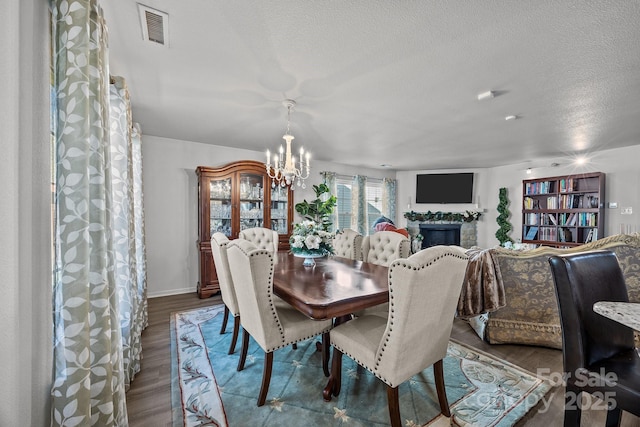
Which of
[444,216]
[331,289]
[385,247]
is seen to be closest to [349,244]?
[385,247]

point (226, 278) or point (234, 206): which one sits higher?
point (234, 206)

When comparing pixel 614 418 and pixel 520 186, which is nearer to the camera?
pixel 614 418

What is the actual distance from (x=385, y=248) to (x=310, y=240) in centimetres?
105

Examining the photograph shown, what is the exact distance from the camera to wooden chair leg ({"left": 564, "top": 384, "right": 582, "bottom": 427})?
3.92ft

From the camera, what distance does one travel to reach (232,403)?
5.57 ft

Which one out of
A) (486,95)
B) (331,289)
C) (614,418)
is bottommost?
(614,418)

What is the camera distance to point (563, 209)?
15.6ft

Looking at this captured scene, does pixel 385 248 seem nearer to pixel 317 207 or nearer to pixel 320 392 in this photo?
pixel 320 392

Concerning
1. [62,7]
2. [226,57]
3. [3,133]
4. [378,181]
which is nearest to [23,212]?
[3,133]

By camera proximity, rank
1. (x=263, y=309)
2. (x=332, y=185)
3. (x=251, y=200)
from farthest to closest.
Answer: (x=332, y=185), (x=251, y=200), (x=263, y=309)

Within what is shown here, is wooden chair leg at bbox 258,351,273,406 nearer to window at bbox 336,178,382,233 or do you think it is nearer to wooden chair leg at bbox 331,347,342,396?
wooden chair leg at bbox 331,347,342,396

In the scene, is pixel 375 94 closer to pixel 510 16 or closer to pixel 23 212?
pixel 510 16

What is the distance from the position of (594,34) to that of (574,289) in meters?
1.56

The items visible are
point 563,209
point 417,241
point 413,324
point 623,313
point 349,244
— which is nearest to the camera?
point 623,313
